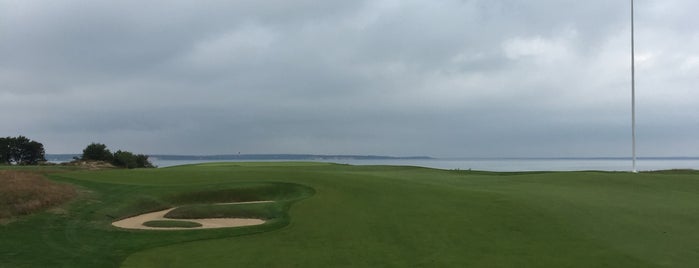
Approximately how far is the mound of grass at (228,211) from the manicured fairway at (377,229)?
0.32 feet

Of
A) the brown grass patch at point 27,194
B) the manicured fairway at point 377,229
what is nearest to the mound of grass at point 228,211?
the manicured fairway at point 377,229

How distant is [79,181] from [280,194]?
11.9 metres

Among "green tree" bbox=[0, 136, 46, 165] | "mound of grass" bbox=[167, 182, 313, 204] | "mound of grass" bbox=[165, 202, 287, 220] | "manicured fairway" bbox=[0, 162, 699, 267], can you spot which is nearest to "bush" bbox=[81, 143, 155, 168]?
"green tree" bbox=[0, 136, 46, 165]

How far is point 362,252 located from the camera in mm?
15641

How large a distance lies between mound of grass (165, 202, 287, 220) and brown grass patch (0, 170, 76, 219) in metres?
4.88

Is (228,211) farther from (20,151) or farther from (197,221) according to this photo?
(20,151)

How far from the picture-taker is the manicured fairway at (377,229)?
14891 millimetres

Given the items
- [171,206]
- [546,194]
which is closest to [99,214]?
[171,206]

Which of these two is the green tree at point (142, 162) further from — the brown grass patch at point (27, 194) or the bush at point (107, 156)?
the brown grass patch at point (27, 194)

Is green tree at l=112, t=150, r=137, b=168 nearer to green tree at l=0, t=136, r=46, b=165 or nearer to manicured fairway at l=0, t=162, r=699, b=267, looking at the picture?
green tree at l=0, t=136, r=46, b=165

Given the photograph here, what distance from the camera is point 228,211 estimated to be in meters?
22.9

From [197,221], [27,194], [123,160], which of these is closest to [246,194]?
[197,221]

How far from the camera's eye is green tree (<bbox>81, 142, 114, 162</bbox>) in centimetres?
6366

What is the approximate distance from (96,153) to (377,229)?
55156mm
